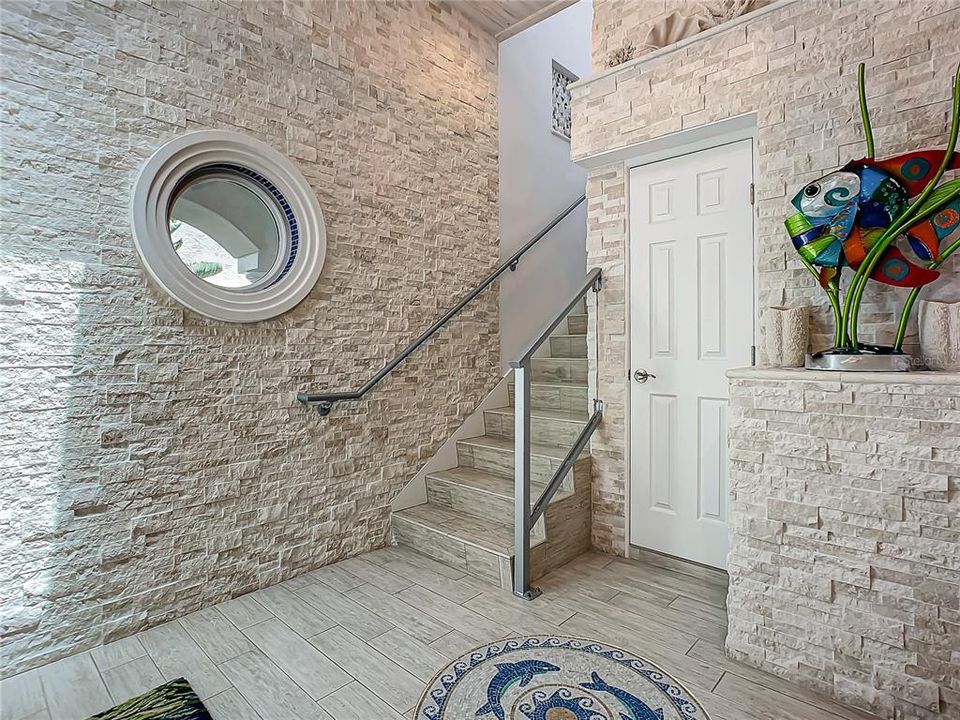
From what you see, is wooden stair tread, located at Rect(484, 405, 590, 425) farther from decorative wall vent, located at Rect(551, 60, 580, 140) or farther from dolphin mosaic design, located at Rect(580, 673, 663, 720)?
decorative wall vent, located at Rect(551, 60, 580, 140)

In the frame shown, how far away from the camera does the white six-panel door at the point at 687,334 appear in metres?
2.61

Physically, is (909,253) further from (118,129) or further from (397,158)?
(118,129)

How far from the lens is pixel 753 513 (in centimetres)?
195

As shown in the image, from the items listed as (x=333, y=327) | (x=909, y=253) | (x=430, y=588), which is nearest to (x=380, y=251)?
(x=333, y=327)

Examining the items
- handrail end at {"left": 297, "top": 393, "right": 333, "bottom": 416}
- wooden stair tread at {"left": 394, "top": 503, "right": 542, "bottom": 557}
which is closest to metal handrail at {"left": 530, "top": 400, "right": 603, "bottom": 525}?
wooden stair tread at {"left": 394, "top": 503, "right": 542, "bottom": 557}

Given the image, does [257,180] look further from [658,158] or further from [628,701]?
[628,701]

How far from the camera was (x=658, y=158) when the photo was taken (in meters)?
2.84

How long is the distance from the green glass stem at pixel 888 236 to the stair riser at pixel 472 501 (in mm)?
1548

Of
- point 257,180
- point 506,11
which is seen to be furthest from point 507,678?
point 506,11

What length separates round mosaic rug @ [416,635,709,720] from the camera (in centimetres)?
172

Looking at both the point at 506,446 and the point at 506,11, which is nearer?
the point at 506,446

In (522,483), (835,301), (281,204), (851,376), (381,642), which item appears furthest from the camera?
(281,204)

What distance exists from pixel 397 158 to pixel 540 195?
1528mm

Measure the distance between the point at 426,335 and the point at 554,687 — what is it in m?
2.04
